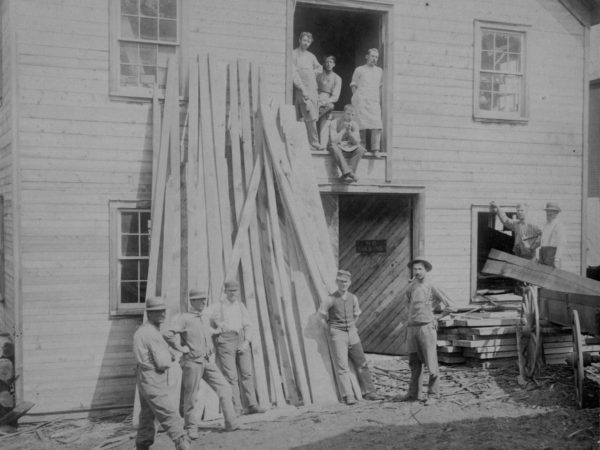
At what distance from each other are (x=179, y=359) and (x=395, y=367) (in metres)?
4.45

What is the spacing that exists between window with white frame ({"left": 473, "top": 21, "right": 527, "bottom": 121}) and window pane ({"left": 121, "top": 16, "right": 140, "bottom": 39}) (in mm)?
6588

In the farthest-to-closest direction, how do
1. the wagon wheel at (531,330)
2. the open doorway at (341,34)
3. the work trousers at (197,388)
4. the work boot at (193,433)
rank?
1. the open doorway at (341,34)
2. the wagon wheel at (531,330)
3. the work trousers at (197,388)
4. the work boot at (193,433)

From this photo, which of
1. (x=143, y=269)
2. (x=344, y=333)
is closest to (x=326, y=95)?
(x=143, y=269)

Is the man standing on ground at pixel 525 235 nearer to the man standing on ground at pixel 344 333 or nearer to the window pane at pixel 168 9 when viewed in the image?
the man standing on ground at pixel 344 333

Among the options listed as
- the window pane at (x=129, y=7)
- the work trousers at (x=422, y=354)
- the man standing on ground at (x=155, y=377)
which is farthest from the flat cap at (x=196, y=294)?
the window pane at (x=129, y=7)

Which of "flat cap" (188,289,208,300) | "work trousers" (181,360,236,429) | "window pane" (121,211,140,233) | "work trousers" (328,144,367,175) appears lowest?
"work trousers" (181,360,236,429)

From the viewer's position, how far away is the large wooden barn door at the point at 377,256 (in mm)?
13102

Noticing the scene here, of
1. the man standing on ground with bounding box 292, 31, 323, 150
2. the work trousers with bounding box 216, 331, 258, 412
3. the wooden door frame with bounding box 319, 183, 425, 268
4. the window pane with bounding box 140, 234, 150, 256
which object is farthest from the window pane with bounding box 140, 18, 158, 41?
the work trousers with bounding box 216, 331, 258, 412

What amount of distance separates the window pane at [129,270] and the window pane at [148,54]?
11.2 feet

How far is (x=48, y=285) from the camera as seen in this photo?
35.5 ft

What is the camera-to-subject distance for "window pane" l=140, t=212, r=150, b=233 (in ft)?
37.3

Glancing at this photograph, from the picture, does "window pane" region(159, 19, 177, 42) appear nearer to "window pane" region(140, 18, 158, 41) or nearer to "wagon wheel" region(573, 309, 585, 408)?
"window pane" region(140, 18, 158, 41)

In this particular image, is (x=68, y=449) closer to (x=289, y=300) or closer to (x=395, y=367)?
(x=289, y=300)

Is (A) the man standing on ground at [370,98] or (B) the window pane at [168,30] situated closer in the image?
(B) the window pane at [168,30]
